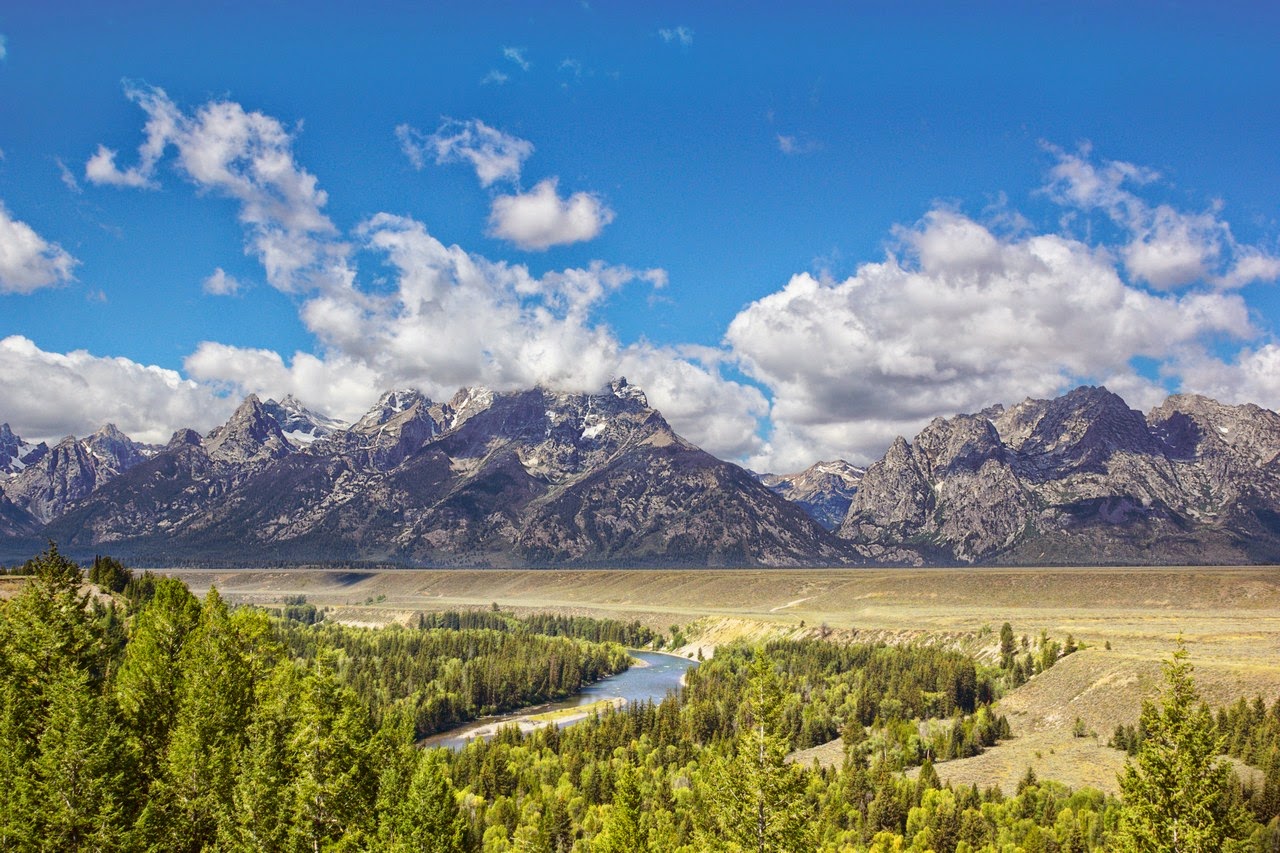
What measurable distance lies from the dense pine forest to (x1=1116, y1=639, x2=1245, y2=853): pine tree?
0.08 metres

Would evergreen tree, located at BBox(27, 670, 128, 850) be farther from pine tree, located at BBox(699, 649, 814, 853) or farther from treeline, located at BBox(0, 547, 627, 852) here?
pine tree, located at BBox(699, 649, 814, 853)

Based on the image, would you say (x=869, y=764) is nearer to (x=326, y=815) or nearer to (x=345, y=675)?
(x=326, y=815)

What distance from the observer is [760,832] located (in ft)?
116

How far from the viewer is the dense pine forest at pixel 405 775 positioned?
35.7 metres

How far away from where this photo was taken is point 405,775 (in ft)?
153

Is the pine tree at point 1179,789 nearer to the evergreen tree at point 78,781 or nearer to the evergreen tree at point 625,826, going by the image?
the evergreen tree at point 625,826

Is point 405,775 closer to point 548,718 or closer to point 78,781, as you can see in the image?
point 78,781

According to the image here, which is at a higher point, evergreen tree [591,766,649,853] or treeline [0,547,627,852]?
treeline [0,547,627,852]

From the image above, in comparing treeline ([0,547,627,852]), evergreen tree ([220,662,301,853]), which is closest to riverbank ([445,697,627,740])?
treeline ([0,547,627,852])

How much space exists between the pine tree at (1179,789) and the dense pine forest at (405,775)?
0.08 m

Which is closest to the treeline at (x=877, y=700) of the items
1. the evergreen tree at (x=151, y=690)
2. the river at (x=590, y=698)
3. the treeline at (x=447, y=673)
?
the river at (x=590, y=698)

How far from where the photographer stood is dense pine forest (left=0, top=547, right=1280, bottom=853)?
35688 mm

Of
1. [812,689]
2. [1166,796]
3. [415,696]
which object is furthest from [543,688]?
[1166,796]

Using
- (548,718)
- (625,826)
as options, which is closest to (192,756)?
(625,826)
